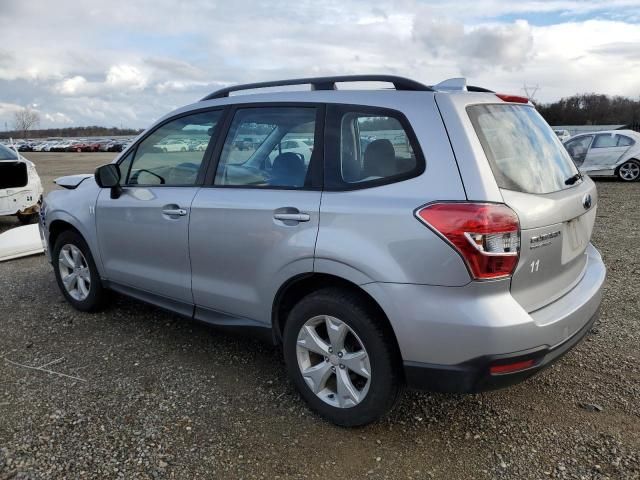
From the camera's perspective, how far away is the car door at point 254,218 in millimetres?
2852

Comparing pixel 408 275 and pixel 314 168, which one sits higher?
pixel 314 168

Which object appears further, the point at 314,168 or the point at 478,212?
the point at 314,168

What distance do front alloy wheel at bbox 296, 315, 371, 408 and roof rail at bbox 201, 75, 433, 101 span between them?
1220 millimetres

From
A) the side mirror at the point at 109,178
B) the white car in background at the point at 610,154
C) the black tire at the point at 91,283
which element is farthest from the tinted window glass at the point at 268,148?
the white car in background at the point at 610,154

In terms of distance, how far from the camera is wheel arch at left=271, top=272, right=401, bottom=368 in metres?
2.62

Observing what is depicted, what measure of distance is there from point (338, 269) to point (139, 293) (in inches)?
76.7

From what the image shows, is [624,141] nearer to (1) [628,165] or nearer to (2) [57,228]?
(1) [628,165]

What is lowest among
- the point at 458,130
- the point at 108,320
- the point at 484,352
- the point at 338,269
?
the point at 108,320

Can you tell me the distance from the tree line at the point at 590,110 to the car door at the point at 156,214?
43.1 meters

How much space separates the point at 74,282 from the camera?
4676 mm

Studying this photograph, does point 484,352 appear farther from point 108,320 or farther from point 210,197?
point 108,320

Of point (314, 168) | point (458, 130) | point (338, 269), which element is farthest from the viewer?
point (314, 168)

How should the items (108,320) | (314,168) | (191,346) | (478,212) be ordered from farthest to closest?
(108,320) → (191,346) → (314,168) → (478,212)

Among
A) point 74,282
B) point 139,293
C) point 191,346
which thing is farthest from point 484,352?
point 74,282
